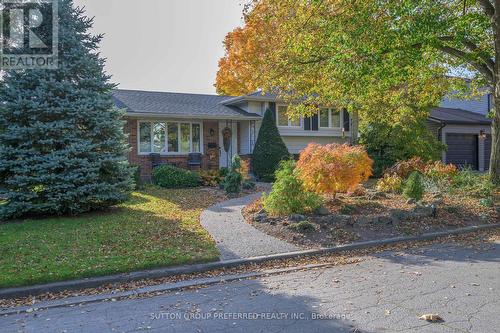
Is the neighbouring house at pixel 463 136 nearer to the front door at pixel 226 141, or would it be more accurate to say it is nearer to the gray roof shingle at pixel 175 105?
the gray roof shingle at pixel 175 105

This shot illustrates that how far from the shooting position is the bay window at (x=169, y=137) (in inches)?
766

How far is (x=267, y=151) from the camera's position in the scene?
19.6 metres

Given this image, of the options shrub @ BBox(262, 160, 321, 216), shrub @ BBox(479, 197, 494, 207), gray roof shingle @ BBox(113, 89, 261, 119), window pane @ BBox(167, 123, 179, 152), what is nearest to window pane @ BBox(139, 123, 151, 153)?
gray roof shingle @ BBox(113, 89, 261, 119)

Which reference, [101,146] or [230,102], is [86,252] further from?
[230,102]

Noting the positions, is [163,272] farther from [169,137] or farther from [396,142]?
[396,142]

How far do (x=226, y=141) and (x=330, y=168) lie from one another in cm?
1172

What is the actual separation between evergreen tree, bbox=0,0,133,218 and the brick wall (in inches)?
292

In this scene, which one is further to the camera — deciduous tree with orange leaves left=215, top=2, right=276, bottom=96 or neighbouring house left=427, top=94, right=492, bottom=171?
deciduous tree with orange leaves left=215, top=2, right=276, bottom=96

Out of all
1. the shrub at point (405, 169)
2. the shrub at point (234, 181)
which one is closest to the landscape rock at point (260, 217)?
the shrub at point (234, 181)

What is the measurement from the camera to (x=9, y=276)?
19.8 feet

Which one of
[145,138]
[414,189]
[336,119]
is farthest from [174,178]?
[336,119]

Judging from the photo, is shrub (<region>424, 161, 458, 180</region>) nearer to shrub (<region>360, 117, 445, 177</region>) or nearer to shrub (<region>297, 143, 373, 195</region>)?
shrub (<region>360, 117, 445, 177</region>)

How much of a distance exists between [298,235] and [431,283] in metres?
3.17

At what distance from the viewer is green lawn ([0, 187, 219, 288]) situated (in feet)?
20.9
